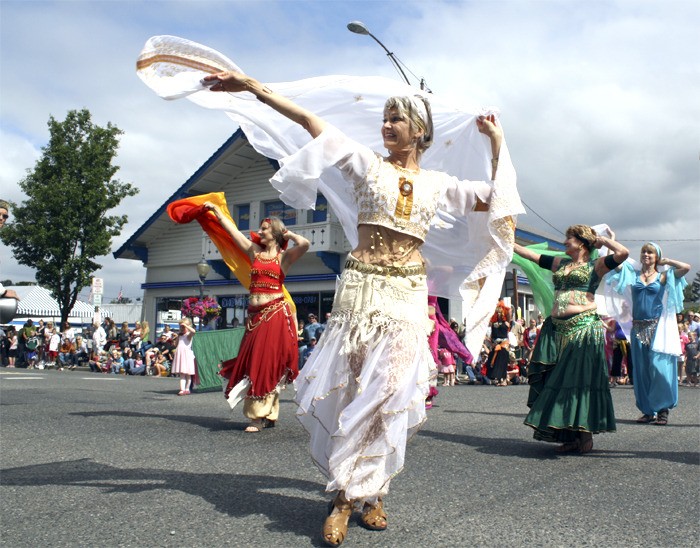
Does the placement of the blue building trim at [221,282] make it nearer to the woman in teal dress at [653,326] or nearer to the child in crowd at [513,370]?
the child in crowd at [513,370]

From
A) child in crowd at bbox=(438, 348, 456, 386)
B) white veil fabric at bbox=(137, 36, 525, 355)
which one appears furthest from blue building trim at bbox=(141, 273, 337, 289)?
white veil fabric at bbox=(137, 36, 525, 355)

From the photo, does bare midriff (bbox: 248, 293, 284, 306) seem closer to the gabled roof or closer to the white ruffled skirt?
the white ruffled skirt

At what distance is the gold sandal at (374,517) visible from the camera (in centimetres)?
335

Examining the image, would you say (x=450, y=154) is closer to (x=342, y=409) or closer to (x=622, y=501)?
(x=342, y=409)

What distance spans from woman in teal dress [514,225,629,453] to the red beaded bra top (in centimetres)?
254

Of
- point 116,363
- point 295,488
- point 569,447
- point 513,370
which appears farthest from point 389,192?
point 116,363

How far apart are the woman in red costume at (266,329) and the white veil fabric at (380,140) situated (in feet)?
9.44

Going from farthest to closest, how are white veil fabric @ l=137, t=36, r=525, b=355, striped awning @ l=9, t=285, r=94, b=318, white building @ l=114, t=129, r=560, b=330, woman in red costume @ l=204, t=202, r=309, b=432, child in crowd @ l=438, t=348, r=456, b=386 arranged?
striped awning @ l=9, t=285, r=94, b=318
white building @ l=114, t=129, r=560, b=330
child in crowd @ l=438, t=348, r=456, b=386
woman in red costume @ l=204, t=202, r=309, b=432
white veil fabric @ l=137, t=36, r=525, b=355

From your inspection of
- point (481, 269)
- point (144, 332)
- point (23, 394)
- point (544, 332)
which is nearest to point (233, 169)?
point (144, 332)

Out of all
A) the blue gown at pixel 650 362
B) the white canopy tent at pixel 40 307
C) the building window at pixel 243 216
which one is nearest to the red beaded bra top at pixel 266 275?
the blue gown at pixel 650 362

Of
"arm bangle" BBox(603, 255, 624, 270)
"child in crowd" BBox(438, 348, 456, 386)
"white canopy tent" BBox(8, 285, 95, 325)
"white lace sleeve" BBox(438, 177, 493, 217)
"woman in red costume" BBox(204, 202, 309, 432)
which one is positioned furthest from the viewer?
"white canopy tent" BBox(8, 285, 95, 325)

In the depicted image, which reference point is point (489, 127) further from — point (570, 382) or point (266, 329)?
point (266, 329)

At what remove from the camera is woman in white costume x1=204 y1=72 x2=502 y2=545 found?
336 cm

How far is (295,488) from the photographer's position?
4.17 meters
